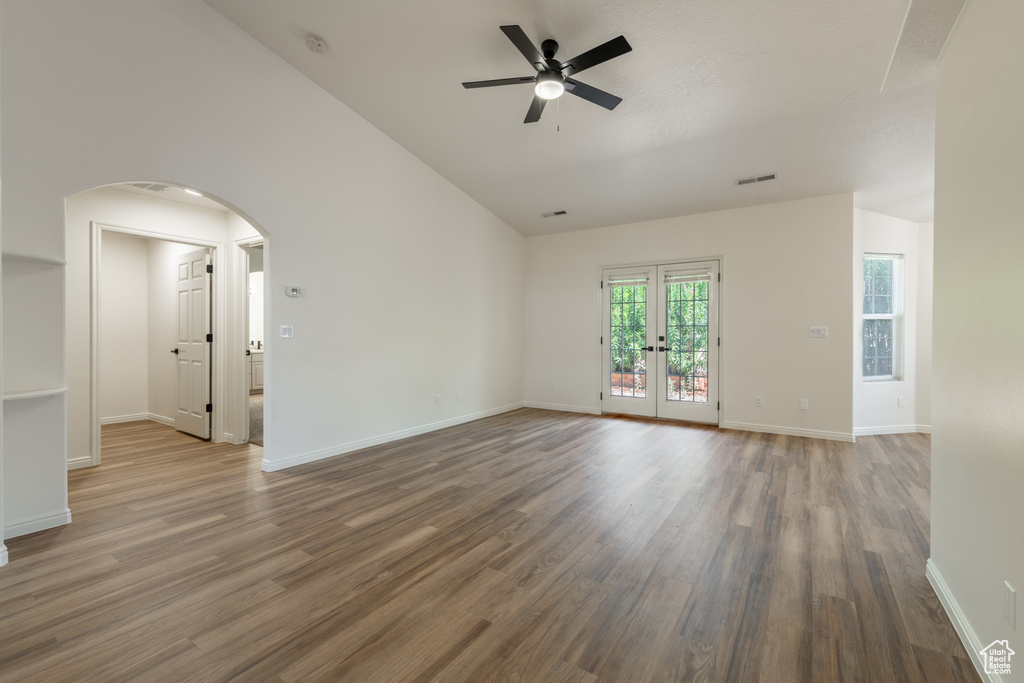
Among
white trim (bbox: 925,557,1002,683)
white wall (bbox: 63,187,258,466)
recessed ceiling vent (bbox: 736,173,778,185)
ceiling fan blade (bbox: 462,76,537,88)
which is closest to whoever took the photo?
white trim (bbox: 925,557,1002,683)

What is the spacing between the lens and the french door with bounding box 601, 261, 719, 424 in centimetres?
593

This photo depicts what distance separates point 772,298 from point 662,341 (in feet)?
5.00

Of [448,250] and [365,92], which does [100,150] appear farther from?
[448,250]

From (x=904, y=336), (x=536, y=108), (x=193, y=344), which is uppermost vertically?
(x=536, y=108)

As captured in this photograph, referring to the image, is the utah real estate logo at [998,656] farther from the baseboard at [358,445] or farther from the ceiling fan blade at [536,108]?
the baseboard at [358,445]

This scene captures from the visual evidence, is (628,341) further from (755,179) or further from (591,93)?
(591,93)

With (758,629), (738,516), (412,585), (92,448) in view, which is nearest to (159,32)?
(92,448)

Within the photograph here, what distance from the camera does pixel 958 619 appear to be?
5.83ft

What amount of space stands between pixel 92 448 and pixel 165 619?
3428mm

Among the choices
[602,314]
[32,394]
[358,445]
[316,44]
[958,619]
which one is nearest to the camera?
[958,619]

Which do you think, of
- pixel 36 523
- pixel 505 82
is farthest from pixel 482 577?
pixel 505 82

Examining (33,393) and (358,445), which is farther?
(358,445)

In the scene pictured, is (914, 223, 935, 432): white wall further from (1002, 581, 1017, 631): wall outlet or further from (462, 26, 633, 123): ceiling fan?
(1002, 581, 1017, 631): wall outlet

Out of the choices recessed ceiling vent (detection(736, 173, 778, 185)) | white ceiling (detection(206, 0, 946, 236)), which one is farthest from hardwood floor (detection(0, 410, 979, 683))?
recessed ceiling vent (detection(736, 173, 778, 185))
